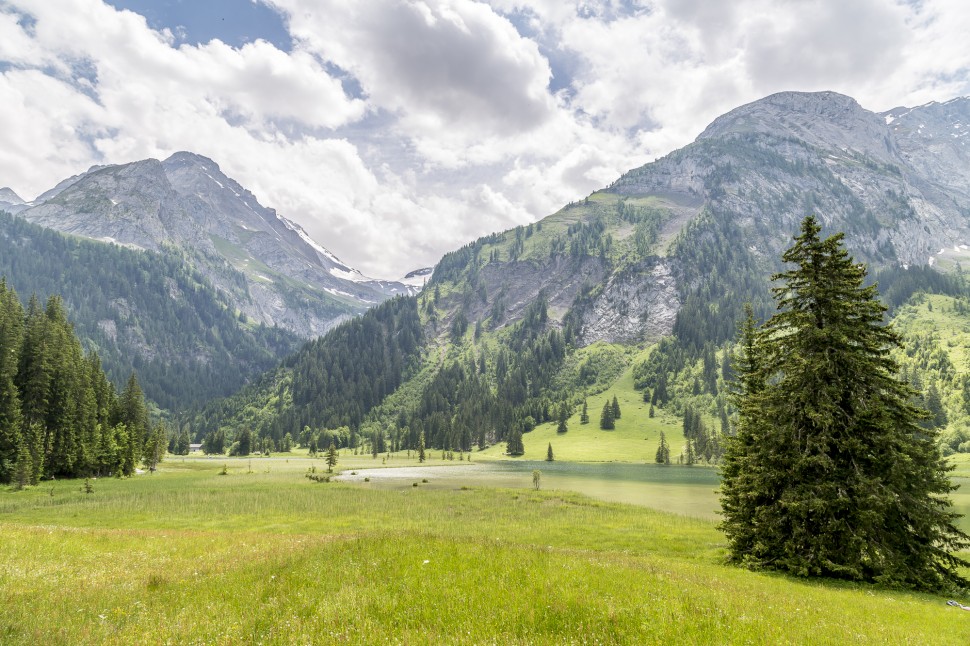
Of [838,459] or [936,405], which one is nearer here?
[838,459]

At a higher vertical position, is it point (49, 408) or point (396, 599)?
point (49, 408)

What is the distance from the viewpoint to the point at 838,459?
2459 cm

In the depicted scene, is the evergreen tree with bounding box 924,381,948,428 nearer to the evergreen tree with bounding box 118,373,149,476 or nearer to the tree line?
the evergreen tree with bounding box 118,373,149,476

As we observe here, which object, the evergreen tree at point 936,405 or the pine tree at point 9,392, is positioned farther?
the evergreen tree at point 936,405

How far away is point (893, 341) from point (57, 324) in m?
105

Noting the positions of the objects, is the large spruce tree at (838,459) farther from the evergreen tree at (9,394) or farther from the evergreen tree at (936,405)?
the evergreen tree at (936,405)

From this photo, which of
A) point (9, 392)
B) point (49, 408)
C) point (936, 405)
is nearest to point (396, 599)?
point (9, 392)

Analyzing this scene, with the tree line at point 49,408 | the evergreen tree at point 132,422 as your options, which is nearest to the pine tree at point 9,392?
the tree line at point 49,408

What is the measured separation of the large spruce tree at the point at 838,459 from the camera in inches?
909

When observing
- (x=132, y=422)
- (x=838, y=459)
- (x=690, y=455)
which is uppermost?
(x=838, y=459)

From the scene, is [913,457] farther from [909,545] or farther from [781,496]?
[781,496]

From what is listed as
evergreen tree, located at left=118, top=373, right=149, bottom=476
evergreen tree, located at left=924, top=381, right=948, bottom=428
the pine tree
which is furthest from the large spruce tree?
evergreen tree, located at left=924, top=381, right=948, bottom=428

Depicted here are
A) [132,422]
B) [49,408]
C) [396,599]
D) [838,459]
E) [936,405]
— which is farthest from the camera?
[936,405]

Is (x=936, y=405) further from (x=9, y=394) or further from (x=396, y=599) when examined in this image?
(x=9, y=394)
